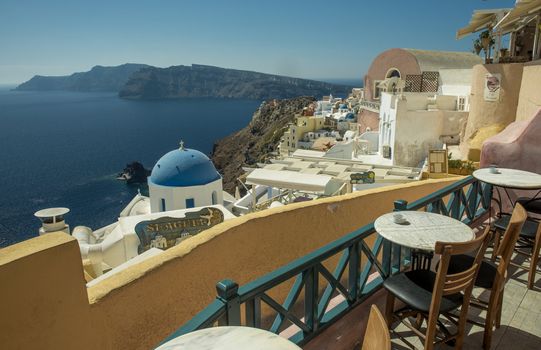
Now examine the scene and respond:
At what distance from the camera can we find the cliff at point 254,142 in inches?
2372

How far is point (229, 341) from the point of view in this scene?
167 cm

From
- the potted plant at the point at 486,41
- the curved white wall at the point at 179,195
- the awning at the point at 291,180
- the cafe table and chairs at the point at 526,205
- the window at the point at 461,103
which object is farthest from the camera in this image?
the window at the point at 461,103

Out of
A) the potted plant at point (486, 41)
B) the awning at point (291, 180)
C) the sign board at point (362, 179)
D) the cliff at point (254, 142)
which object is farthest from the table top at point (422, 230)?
the cliff at point (254, 142)

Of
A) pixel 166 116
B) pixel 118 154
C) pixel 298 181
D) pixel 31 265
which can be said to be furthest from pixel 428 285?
pixel 166 116

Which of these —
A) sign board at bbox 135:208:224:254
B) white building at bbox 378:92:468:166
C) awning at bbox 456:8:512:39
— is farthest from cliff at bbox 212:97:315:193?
sign board at bbox 135:208:224:254

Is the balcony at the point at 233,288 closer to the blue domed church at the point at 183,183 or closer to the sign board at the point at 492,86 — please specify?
the sign board at the point at 492,86

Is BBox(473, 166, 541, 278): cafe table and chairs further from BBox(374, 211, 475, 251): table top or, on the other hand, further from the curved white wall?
the curved white wall

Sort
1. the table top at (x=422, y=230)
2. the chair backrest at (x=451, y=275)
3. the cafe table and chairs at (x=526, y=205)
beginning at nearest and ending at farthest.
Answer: the chair backrest at (x=451, y=275), the table top at (x=422, y=230), the cafe table and chairs at (x=526, y=205)

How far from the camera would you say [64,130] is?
371 ft

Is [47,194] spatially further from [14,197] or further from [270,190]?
[270,190]

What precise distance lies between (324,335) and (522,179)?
9.21ft

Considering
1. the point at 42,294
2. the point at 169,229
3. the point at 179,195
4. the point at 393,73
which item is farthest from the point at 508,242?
the point at 393,73

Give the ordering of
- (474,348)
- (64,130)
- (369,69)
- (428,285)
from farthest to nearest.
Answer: (64,130) → (369,69) → (474,348) → (428,285)

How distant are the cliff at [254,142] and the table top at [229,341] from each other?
46338mm
